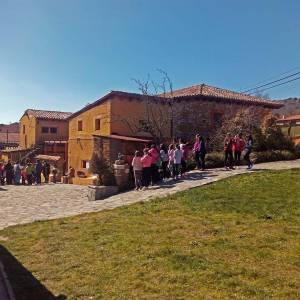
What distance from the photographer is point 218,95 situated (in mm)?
29797

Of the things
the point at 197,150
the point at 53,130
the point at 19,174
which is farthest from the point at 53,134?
the point at 197,150

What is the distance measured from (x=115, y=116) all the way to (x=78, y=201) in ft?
40.4

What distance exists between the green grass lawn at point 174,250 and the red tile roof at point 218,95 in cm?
1691

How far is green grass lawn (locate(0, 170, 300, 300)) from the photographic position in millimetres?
6125

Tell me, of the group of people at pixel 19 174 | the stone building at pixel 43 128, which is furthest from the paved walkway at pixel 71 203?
the stone building at pixel 43 128

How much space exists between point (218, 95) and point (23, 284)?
2461 cm

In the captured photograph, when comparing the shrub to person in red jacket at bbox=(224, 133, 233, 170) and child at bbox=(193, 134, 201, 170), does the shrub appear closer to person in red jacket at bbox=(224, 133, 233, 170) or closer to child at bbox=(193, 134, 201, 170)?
child at bbox=(193, 134, 201, 170)

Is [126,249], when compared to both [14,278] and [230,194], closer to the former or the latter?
[14,278]

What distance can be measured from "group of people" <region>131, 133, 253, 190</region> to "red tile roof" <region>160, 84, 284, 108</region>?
10.3m

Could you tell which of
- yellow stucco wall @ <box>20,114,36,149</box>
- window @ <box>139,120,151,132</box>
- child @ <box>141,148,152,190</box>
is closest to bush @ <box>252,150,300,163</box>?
child @ <box>141,148,152,190</box>

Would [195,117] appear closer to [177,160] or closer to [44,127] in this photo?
[177,160]

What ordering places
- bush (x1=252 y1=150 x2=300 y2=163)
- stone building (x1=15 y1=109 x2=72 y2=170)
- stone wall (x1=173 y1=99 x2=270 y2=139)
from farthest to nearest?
stone building (x1=15 y1=109 x2=72 y2=170) → stone wall (x1=173 y1=99 x2=270 y2=139) → bush (x1=252 y1=150 x2=300 y2=163)

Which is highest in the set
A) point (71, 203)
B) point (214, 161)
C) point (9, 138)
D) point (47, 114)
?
point (47, 114)

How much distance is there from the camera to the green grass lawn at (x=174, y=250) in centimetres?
612
